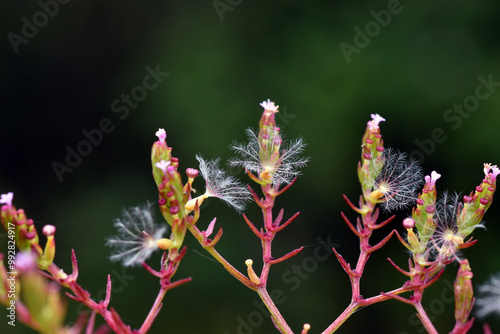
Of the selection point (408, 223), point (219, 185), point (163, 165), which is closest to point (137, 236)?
point (163, 165)

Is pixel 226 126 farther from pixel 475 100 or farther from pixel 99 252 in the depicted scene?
pixel 475 100

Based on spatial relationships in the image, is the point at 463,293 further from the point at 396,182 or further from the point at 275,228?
the point at 275,228

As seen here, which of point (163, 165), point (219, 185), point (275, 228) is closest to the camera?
point (163, 165)

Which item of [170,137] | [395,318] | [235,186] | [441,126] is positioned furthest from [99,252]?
[235,186]

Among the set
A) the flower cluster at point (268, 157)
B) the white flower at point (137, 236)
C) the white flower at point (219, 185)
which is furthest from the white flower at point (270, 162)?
the white flower at point (137, 236)

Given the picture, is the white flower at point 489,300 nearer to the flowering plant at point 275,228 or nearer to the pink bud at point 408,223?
the flowering plant at point 275,228

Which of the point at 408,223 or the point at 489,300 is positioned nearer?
the point at 489,300
